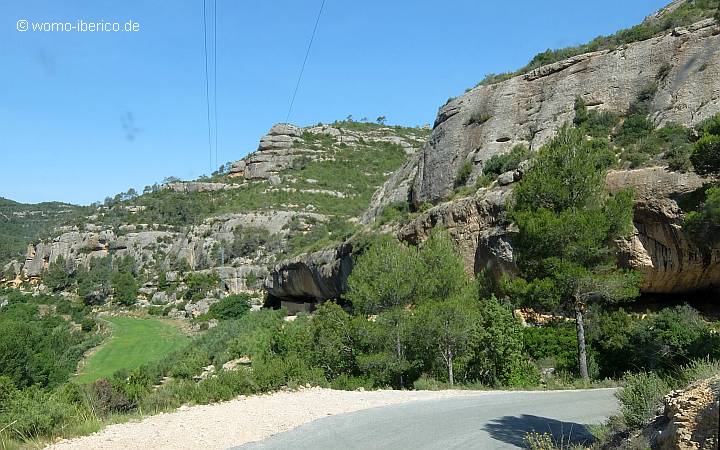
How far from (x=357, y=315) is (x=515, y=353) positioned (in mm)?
6618

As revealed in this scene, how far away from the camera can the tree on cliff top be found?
17203mm

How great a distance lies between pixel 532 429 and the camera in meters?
8.58

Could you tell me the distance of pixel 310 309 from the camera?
169 ft

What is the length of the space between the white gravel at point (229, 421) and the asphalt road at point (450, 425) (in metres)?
0.49

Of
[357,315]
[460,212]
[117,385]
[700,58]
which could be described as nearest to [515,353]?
[357,315]

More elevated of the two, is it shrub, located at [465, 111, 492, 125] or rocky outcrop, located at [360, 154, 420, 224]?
shrub, located at [465, 111, 492, 125]

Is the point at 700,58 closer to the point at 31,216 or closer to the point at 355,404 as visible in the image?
the point at 355,404

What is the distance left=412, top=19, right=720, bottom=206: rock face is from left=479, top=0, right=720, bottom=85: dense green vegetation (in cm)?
163

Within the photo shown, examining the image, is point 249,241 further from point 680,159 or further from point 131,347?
point 680,159

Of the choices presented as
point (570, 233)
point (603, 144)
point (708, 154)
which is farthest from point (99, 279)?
point (708, 154)

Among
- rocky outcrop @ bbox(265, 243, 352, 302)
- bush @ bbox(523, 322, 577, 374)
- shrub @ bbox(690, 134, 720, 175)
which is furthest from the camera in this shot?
rocky outcrop @ bbox(265, 243, 352, 302)

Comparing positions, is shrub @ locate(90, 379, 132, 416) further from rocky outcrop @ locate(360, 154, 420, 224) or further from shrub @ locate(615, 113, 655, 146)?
rocky outcrop @ locate(360, 154, 420, 224)

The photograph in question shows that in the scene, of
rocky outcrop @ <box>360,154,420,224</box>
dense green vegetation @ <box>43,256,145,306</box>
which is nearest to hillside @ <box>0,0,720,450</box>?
rocky outcrop @ <box>360,154,420,224</box>

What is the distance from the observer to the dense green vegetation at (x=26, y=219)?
13325 cm
